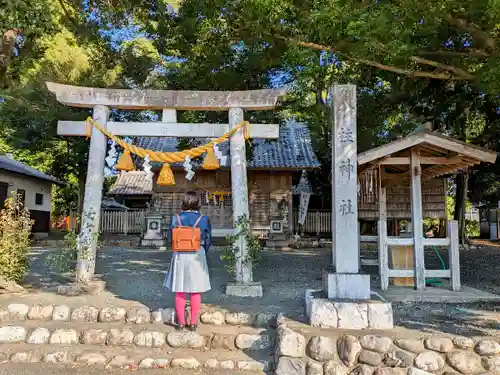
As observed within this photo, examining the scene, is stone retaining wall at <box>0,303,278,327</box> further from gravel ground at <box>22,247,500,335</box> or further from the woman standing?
gravel ground at <box>22,247,500,335</box>

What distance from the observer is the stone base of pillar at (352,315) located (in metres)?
4.87

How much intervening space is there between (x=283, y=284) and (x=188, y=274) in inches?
142

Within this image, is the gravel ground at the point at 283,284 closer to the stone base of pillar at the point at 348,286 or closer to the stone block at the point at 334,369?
the stone base of pillar at the point at 348,286

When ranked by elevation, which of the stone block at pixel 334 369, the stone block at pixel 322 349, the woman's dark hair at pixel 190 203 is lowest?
the stone block at pixel 334 369

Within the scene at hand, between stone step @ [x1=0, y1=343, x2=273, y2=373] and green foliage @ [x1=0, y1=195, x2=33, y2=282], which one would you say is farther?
green foliage @ [x1=0, y1=195, x2=33, y2=282]

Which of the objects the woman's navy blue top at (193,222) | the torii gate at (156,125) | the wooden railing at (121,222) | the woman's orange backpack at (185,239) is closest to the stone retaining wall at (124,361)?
the woman's orange backpack at (185,239)

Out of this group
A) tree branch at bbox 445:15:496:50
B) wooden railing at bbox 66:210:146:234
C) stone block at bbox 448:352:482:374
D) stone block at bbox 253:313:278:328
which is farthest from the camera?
wooden railing at bbox 66:210:146:234

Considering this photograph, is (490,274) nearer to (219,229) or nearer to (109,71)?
(219,229)

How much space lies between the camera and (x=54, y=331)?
515cm

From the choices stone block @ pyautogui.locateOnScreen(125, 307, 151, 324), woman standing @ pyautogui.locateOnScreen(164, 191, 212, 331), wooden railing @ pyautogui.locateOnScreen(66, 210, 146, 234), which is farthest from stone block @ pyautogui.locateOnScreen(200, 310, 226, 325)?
wooden railing @ pyautogui.locateOnScreen(66, 210, 146, 234)

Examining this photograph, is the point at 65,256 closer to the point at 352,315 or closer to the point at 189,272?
the point at 189,272

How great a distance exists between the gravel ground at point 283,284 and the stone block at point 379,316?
0.34 m

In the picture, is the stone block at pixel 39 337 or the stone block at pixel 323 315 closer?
the stone block at pixel 323 315

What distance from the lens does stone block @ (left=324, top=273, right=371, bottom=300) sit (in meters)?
5.29
